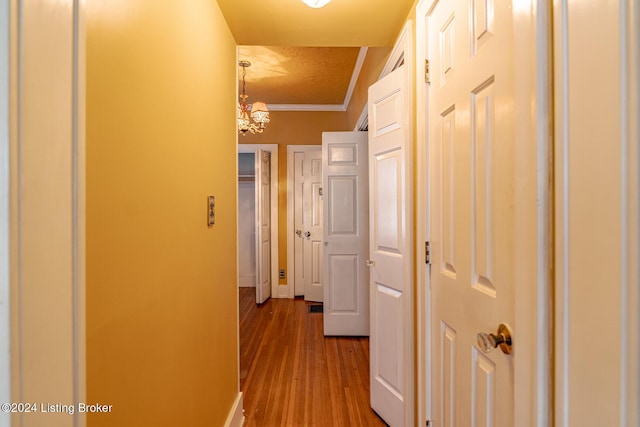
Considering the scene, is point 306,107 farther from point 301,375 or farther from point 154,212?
point 154,212

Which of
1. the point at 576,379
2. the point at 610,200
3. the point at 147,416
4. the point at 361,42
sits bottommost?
the point at 147,416

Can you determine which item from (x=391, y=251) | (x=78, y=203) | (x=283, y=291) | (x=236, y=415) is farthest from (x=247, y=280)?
(x=78, y=203)

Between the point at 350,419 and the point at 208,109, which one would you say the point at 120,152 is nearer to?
the point at 208,109

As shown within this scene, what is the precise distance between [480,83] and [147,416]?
138 cm

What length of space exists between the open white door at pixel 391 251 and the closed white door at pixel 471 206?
0.31 meters

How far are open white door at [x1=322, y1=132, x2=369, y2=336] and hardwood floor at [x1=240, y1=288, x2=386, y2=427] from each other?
0.24 m

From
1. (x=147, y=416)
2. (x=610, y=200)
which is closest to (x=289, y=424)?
(x=147, y=416)

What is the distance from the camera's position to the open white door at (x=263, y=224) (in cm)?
467

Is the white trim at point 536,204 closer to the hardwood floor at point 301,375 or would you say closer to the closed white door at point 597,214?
the closed white door at point 597,214

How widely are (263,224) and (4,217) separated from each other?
4422mm

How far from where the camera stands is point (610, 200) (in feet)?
1.72

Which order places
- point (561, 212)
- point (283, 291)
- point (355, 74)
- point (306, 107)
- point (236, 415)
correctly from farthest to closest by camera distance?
1. point (283, 291)
2. point (306, 107)
3. point (355, 74)
4. point (236, 415)
5. point (561, 212)

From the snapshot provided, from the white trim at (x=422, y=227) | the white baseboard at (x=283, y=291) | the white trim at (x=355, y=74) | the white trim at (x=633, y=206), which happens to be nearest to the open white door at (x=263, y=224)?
the white baseboard at (x=283, y=291)

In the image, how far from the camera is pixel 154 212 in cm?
105
